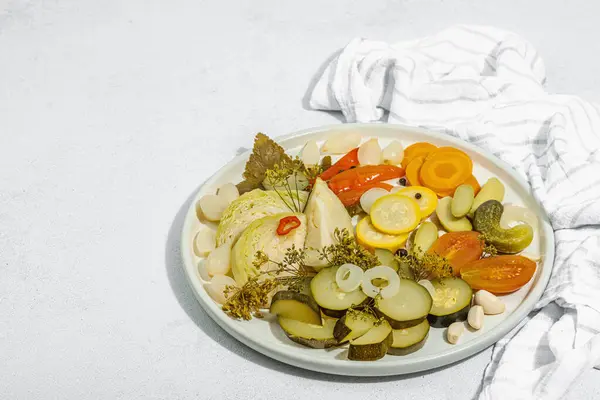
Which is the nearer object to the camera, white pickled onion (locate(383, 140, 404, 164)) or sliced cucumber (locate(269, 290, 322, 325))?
sliced cucumber (locate(269, 290, 322, 325))

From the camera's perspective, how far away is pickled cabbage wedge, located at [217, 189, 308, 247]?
251cm

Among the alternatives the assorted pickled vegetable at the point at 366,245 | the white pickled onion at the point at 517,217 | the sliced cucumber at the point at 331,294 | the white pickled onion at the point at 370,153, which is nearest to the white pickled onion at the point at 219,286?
the assorted pickled vegetable at the point at 366,245

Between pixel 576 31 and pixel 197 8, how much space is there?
208 centimetres

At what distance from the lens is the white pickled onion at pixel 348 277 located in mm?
2186

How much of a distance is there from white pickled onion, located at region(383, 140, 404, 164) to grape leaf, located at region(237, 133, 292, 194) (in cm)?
40

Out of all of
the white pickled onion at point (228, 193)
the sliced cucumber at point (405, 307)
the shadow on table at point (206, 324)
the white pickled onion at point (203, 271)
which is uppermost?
the sliced cucumber at point (405, 307)

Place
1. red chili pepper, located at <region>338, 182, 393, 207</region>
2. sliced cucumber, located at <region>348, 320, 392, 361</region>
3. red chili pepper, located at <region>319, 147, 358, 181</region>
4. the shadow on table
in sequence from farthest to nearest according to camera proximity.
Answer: red chili pepper, located at <region>319, 147, 358, 181</region>, red chili pepper, located at <region>338, 182, 393, 207</region>, the shadow on table, sliced cucumber, located at <region>348, 320, 392, 361</region>

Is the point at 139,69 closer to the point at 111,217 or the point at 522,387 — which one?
the point at 111,217

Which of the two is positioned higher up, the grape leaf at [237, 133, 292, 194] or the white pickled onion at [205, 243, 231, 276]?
the grape leaf at [237, 133, 292, 194]

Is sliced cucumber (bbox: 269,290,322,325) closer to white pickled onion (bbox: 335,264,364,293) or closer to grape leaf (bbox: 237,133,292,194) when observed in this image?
white pickled onion (bbox: 335,264,364,293)

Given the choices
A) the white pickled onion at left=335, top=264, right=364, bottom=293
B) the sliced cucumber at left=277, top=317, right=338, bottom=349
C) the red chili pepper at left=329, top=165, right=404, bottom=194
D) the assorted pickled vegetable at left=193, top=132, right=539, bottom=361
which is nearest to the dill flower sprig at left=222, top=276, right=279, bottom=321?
the assorted pickled vegetable at left=193, top=132, right=539, bottom=361

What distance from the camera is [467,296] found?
89.1 inches

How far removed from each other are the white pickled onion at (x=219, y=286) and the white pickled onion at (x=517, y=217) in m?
0.98

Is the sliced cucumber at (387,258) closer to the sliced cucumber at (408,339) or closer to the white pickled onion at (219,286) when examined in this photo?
the sliced cucumber at (408,339)
